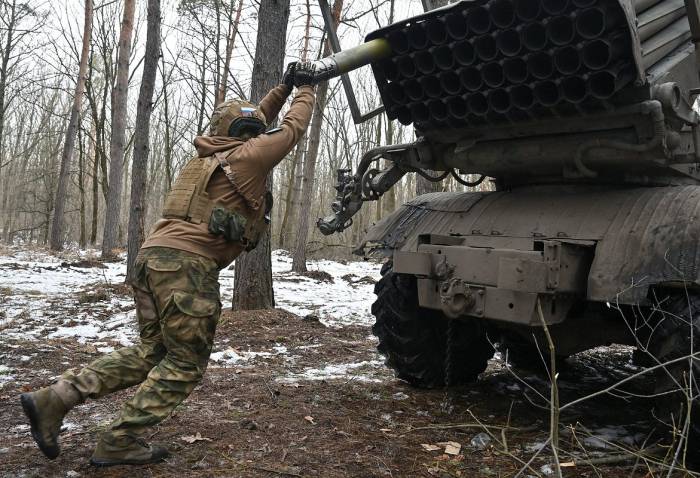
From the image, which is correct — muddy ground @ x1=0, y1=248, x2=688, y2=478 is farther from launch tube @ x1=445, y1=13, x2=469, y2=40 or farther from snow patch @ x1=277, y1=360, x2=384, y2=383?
launch tube @ x1=445, y1=13, x2=469, y2=40

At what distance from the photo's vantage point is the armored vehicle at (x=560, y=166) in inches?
126

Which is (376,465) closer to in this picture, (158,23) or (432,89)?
(432,89)

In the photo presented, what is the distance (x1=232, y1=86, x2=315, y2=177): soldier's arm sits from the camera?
3.28m

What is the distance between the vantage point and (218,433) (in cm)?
354

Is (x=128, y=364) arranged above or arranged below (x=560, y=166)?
below

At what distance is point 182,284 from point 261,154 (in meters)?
0.79

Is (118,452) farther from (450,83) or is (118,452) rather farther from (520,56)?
(520,56)

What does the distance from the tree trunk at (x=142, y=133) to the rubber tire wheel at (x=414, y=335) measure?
19.9 ft

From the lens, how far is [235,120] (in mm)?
3443

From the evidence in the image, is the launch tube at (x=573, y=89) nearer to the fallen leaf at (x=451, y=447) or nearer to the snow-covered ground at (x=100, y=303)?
the fallen leaf at (x=451, y=447)

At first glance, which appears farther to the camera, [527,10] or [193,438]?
[193,438]

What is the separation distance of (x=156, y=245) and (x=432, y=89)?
1919mm

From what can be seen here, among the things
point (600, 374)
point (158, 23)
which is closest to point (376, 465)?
point (600, 374)

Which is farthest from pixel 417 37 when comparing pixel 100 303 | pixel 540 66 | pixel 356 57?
pixel 100 303
